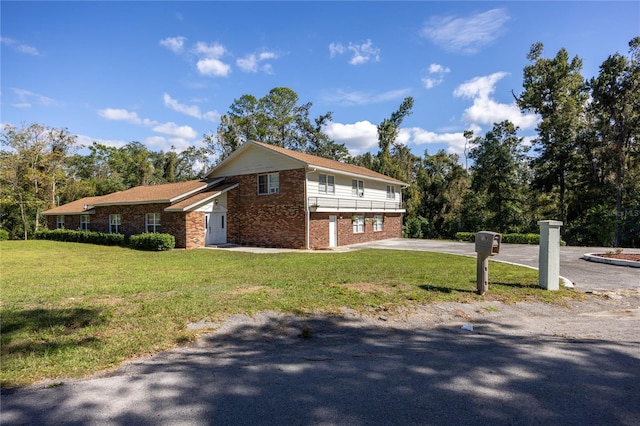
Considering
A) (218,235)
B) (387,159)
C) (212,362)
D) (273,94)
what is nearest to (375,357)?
(212,362)

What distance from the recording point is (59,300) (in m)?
6.68

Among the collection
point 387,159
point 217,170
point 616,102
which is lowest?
point 217,170

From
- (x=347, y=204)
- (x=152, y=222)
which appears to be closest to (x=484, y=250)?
(x=347, y=204)

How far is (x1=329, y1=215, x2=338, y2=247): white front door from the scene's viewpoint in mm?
20922

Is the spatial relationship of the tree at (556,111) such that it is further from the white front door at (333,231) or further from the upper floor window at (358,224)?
the white front door at (333,231)

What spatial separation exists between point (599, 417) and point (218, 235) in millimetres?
20616

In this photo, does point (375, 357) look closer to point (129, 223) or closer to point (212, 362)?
point (212, 362)

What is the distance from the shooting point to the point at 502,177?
30266mm

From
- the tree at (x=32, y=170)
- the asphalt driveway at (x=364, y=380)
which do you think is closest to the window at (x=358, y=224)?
the asphalt driveway at (x=364, y=380)

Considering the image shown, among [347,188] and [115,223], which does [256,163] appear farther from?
[115,223]

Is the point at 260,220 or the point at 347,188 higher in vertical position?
the point at 347,188

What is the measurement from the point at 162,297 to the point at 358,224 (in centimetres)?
1788

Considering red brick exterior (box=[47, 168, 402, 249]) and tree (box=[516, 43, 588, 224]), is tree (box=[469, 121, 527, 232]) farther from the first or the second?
red brick exterior (box=[47, 168, 402, 249])

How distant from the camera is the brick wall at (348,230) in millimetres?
19625
